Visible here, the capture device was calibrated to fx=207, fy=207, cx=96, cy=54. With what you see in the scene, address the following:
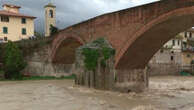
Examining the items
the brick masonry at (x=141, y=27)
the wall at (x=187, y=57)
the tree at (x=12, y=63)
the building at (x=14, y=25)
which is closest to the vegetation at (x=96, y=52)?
the brick masonry at (x=141, y=27)

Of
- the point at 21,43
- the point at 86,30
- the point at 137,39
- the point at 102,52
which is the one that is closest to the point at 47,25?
the point at 21,43

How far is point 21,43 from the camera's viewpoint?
1115 inches

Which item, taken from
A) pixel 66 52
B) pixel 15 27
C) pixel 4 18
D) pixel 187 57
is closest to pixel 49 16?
pixel 15 27

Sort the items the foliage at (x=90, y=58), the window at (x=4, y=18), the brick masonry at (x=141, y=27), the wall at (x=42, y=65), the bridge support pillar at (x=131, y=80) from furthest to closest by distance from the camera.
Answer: the window at (x=4, y=18) < the wall at (x=42, y=65) < the foliage at (x=90, y=58) < the bridge support pillar at (x=131, y=80) < the brick masonry at (x=141, y=27)

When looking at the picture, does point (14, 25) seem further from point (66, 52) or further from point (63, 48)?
point (63, 48)

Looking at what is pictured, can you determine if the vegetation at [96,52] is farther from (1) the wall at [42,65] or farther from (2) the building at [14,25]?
(2) the building at [14,25]

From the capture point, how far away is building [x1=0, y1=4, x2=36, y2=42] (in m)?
35.7

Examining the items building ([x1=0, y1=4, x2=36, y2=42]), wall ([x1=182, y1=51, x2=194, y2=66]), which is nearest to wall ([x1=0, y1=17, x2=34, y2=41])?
building ([x1=0, y1=4, x2=36, y2=42])

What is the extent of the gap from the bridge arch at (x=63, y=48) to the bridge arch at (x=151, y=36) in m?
9.03

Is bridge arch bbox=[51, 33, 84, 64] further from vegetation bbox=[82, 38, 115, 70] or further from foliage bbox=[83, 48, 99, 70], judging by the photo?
vegetation bbox=[82, 38, 115, 70]

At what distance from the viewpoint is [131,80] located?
1583cm

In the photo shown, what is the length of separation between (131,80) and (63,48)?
1226 centimetres

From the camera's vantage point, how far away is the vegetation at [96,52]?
1521 cm

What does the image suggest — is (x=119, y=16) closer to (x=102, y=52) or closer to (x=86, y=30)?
(x=102, y=52)
